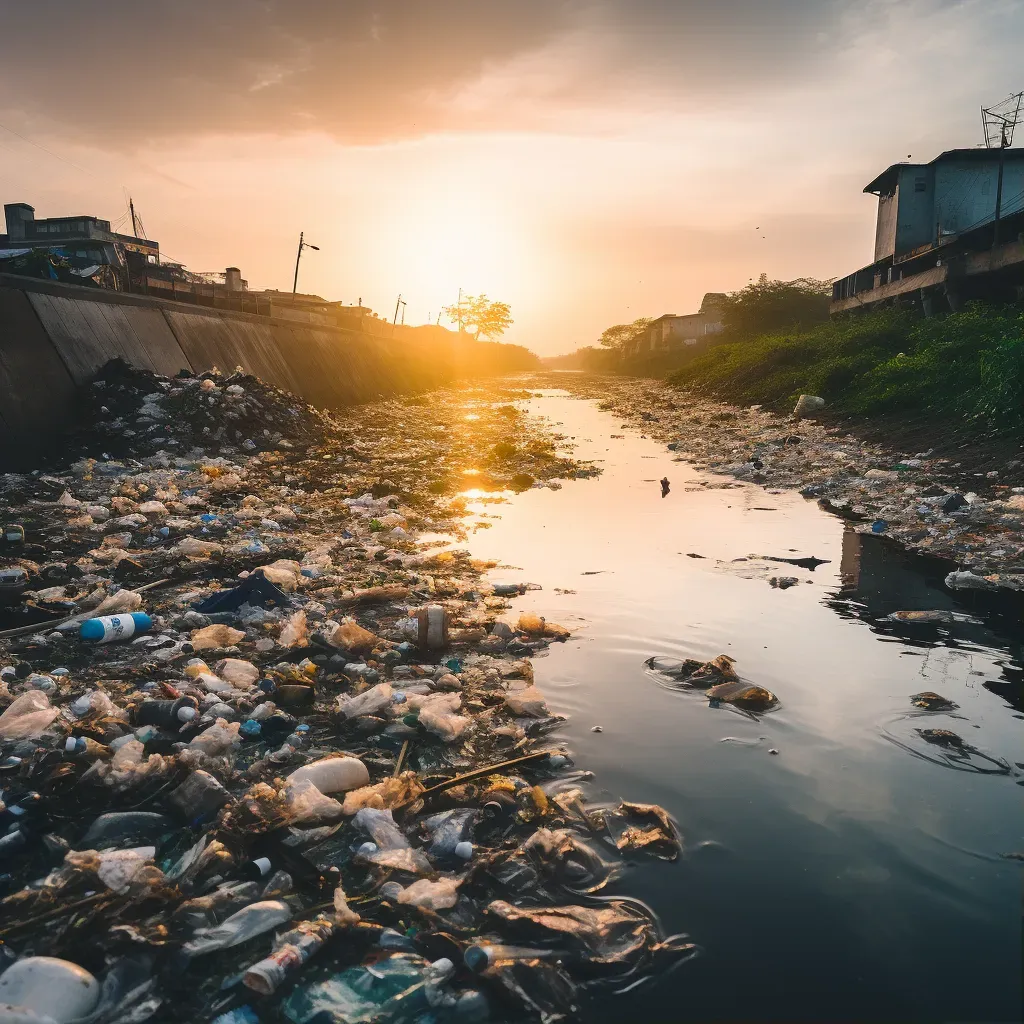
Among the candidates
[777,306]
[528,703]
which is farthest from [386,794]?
[777,306]

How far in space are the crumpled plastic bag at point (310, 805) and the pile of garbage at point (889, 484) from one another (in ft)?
14.9

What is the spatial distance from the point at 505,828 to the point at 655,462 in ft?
32.5

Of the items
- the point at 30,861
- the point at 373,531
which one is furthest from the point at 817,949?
the point at 373,531

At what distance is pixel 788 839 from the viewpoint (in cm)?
228

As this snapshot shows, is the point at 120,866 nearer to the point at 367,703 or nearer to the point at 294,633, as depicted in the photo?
the point at 367,703

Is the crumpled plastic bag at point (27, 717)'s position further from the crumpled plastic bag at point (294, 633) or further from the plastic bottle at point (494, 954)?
the plastic bottle at point (494, 954)

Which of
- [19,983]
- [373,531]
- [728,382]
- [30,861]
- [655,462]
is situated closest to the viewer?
[19,983]

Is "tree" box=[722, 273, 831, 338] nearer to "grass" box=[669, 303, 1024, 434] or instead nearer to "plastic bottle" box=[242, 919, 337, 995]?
"grass" box=[669, 303, 1024, 434]

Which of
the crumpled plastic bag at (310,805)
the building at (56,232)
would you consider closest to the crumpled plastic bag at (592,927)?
the crumpled plastic bag at (310,805)

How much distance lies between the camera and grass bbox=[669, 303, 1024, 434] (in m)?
8.92

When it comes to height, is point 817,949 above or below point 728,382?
below

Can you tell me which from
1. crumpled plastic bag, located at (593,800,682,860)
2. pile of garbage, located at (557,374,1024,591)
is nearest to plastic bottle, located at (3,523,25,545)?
crumpled plastic bag, located at (593,800,682,860)

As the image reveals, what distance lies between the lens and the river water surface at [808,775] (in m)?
1.76

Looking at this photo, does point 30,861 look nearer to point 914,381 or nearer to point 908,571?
point 908,571
